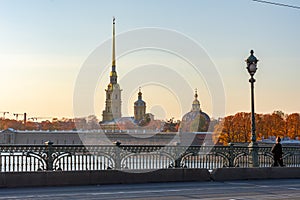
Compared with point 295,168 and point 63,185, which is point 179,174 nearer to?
point 63,185

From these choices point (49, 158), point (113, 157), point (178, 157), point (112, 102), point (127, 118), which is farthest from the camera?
point (127, 118)

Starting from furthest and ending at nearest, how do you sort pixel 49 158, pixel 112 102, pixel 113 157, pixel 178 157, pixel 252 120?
pixel 112 102
pixel 252 120
pixel 178 157
pixel 113 157
pixel 49 158

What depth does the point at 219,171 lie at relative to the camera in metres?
20.1

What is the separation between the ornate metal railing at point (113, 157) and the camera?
18.0 metres

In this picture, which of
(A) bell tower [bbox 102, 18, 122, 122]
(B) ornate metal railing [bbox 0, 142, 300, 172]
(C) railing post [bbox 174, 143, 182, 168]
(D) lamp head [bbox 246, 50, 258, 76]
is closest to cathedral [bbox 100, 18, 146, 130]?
(A) bell tower [bbox 102, 18, 122, 122]

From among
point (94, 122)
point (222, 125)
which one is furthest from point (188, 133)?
point (94, 122)

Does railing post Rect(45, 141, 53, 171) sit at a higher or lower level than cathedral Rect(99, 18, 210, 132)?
lower

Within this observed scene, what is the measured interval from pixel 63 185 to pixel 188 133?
3577 inches

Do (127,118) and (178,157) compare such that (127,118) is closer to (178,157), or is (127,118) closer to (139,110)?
(139,110)

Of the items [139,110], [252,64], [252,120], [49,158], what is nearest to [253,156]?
[252,120]

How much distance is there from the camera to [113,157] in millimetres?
19516

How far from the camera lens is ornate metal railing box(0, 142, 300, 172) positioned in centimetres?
1805

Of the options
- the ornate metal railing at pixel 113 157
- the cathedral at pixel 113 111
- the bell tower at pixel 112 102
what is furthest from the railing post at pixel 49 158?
the bell tower at pixel 112 102

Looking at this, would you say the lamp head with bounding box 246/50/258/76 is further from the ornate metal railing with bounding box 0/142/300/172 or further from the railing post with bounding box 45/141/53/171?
the railing post with bounding box 45/141/53/171
